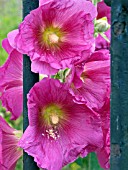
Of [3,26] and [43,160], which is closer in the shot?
[43,160]

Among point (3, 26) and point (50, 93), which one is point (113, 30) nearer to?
point (50, 93)

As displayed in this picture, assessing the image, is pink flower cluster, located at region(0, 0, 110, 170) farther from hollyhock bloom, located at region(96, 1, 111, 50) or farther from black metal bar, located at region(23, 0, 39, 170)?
hollyhock bloom, located at region(96, 1, 111, 50)

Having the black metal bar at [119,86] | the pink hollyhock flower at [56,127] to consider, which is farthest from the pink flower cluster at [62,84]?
the black metal bar at [119,86]

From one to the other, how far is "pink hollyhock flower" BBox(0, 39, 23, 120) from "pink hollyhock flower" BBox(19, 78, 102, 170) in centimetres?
8

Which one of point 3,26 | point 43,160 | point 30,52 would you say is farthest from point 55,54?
point 3,26

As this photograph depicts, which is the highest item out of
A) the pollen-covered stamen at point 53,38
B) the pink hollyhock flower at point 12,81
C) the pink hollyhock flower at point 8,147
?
the pollen-covered stamen at point 53,38

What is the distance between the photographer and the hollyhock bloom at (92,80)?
863 millimetres

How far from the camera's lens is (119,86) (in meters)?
0.73

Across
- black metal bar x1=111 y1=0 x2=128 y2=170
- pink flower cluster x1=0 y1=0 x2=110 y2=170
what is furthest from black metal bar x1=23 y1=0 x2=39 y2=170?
black metal bar x1=111 y1=0 x2=128 y2=170

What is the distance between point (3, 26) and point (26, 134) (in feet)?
8.03

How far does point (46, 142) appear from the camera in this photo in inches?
35.0

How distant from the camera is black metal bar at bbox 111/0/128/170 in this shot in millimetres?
711

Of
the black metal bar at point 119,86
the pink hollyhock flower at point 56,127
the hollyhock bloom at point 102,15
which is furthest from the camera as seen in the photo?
the hollyhock bloom at point 102,15

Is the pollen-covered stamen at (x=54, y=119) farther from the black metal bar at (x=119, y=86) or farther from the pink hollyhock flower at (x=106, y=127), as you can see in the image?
the black metal bar at (x=119, y=86)
